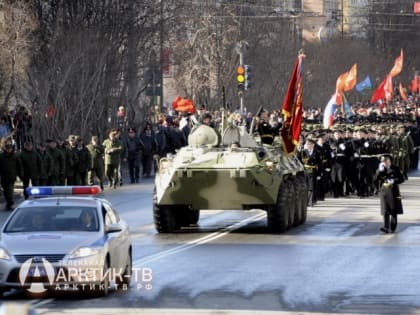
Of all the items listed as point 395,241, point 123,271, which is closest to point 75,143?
point 395,241

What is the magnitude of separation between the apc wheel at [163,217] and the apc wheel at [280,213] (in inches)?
69.9

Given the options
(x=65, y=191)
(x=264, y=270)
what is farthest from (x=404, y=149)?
(x=65, y=191)

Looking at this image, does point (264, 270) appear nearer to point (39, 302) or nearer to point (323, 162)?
point (39, 302)

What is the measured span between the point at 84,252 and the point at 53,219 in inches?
45.7

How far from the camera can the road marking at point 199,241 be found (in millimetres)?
21578

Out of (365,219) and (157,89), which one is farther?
(157,89)

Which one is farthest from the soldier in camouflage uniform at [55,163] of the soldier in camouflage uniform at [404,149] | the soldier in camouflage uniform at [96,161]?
the soldier in camouflage uniform at [404,149]

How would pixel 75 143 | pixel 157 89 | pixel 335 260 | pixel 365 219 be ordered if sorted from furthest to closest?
pixel 157 89 < pixel 75 143 < pixel 365 219 < pixel 335 260

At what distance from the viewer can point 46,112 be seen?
4422cm

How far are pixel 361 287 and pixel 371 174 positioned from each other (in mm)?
21091

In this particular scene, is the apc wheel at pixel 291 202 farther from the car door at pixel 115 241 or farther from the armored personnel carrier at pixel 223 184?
the car door at pixel 115 241

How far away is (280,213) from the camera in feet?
87.7

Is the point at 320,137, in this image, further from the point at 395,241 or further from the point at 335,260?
the point at 335,260

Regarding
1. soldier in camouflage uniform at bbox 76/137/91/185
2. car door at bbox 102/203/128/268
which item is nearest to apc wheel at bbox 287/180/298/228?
car door at bbox 102/203/128/268
